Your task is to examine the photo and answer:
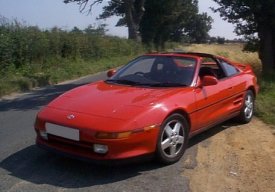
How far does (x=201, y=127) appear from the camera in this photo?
21.1 ft

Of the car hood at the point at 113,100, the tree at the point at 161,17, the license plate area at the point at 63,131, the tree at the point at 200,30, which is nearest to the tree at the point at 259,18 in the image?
the car hood at the point at 113,100

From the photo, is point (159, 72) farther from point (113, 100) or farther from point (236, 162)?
point (236, 162)

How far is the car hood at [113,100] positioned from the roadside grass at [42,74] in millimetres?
6816

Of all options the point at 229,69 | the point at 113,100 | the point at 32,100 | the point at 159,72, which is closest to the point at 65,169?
the point at 113,100

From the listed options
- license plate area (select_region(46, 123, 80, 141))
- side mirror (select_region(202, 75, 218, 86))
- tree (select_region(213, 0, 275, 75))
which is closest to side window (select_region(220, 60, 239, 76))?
side mirror (select_region(202, 75, 218, 86))

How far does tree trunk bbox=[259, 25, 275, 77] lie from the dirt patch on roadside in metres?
8.26

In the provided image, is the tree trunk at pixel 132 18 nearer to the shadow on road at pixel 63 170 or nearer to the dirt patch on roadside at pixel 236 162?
the dirt patch on roadside at pixel 236 162

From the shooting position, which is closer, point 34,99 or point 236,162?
point 236,162

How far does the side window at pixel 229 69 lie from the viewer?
760cm

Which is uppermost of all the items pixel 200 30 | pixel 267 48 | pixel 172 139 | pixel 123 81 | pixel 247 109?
pixel 123 81

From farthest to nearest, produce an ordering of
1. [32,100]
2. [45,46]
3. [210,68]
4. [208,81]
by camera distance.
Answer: [45,46]
[32,100]
[210,68]
[208,81]

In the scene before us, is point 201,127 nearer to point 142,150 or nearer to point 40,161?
point 142,150

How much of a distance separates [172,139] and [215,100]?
136cm

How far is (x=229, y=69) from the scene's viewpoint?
7.73m
